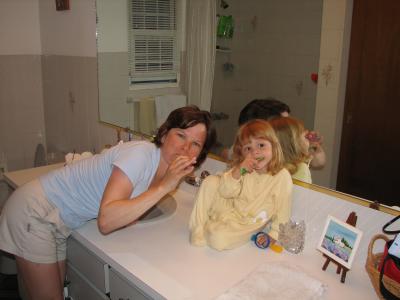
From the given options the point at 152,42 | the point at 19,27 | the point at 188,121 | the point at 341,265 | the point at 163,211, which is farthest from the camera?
the point at 19,27

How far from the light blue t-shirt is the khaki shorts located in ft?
0.10

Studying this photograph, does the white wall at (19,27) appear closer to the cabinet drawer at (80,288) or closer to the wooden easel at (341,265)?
the cabinet drawer at (80,288)

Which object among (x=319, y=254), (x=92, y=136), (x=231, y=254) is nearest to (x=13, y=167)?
(x=92, y=136)

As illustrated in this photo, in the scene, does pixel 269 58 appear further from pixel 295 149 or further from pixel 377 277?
pixel 377 277

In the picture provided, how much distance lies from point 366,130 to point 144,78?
1.30 meters

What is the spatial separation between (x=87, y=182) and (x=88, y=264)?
0.29 m

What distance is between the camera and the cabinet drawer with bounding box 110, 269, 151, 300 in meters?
1.18

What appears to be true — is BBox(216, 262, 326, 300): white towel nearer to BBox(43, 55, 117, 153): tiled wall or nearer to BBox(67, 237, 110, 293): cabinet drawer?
BBox(67, 237, 110, 293): cabinet drawer

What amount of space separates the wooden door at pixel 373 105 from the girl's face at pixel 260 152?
0.78 ft

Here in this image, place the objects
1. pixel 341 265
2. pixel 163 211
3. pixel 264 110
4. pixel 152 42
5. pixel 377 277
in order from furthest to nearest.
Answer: pixel 152 42 → pixel 163 211 → pixel 264 110 → pixel 341 265 → pixel 377 277

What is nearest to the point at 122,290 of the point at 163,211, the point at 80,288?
the point at 80,288

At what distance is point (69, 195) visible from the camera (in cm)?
141

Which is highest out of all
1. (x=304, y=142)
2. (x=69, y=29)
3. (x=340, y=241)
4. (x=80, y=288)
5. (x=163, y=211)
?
(x=69, y=29)

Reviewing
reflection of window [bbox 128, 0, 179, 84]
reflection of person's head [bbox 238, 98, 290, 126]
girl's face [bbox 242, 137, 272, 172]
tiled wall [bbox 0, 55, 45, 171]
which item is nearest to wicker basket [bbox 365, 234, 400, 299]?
girl's face [bbox 242, 137, 272, 172]
